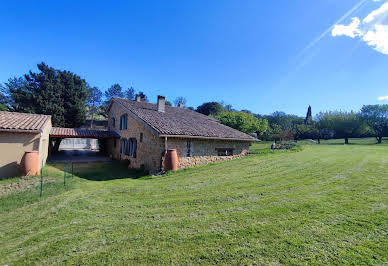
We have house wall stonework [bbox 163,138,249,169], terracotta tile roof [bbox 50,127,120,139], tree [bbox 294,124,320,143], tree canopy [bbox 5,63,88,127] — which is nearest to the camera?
house wall stonework [bbox 163,138,249,169]

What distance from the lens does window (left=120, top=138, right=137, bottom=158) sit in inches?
498

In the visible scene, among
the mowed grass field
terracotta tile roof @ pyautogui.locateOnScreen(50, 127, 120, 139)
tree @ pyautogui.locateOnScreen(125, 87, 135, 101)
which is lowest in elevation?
the mowed grass field

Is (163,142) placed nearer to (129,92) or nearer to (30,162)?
(30,162)

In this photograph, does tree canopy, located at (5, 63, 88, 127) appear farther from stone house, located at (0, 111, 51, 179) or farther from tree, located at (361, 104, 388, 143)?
tree, located at (361, 104, 388, 143)

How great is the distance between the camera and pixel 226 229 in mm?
3836

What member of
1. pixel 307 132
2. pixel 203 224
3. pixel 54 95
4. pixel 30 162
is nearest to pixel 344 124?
pixel 307 132

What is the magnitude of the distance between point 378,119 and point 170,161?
54552 mm

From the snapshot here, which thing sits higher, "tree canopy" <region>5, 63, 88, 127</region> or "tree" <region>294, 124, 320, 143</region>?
"tree canopy" <region>5, 63, 88, 127</region>

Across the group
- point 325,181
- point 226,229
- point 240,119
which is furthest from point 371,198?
point 240,119

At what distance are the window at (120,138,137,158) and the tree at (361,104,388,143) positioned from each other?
54.0 meters

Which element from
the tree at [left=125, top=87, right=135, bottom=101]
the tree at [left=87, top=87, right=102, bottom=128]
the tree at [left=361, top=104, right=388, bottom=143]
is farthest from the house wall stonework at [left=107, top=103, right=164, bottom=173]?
the tree at [left=361, top=104, right=388, bottom=143]

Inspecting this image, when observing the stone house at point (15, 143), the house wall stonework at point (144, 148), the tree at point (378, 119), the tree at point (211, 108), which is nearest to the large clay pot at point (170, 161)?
the house wall stonework at point (144, 148)

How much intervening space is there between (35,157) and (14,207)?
4.59 metres

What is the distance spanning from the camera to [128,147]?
538 inches
